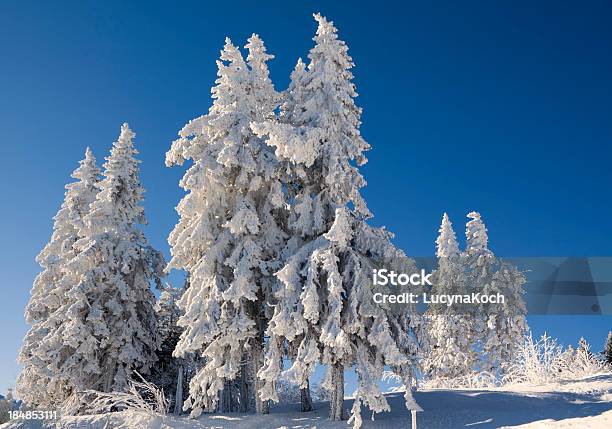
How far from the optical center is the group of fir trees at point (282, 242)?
48.9ft

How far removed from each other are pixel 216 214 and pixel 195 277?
8.65ft

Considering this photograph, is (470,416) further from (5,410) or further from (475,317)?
(475,317)

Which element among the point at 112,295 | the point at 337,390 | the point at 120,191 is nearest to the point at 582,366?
the point at 337,390

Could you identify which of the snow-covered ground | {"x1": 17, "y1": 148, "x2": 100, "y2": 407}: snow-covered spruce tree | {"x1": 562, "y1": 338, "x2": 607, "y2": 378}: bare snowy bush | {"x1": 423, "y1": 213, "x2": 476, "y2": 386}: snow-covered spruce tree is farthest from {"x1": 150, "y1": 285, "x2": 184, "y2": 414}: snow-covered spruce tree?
{"x1": 562, "y1": 338, "x2": 607, "y2": 378}: bare snowy bush

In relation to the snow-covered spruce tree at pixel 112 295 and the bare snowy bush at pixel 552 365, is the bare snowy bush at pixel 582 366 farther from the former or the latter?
the snow-covered spruce tree at pixel 112 295

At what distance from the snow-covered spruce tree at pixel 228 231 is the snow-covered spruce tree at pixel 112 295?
17.7 ft

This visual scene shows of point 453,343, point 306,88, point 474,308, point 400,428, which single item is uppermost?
point 306,88

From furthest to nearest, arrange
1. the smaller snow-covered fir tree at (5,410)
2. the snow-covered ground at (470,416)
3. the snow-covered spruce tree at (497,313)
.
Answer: the snow-covered spruce tree at (497,313) → the smaller snow-covered fir tree at (5,410) → the snow-covered ground at (470,416)

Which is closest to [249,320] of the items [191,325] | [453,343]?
[191,325]

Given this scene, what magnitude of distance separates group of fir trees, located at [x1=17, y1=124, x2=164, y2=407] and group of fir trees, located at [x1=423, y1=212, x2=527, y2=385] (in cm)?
1735

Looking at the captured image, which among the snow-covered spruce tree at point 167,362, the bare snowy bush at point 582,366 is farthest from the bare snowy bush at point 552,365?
the snow-covered spruce tree at point 167,362

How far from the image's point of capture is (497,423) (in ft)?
44.3

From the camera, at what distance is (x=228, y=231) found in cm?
1859

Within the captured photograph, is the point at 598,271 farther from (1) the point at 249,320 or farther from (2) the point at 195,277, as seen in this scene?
(2) the point at 195,277
